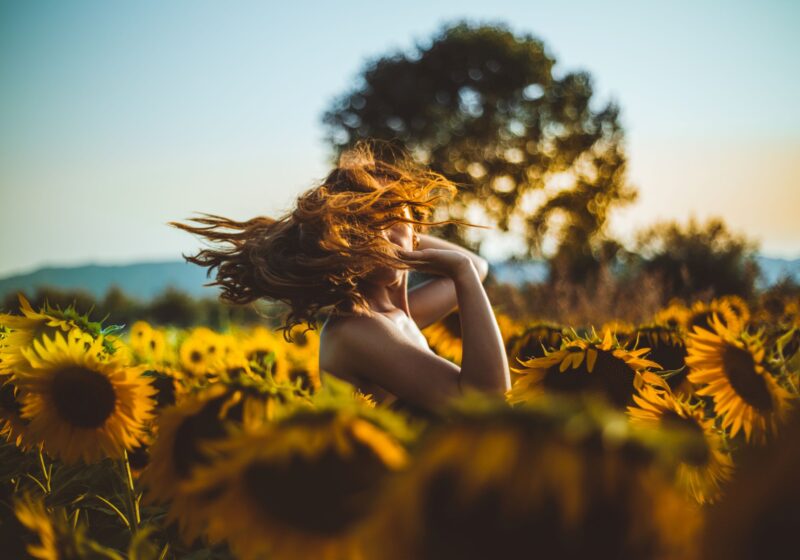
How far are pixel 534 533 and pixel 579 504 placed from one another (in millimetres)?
37

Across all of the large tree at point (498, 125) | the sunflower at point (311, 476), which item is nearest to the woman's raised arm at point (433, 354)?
the sunflower at point (311, 476)

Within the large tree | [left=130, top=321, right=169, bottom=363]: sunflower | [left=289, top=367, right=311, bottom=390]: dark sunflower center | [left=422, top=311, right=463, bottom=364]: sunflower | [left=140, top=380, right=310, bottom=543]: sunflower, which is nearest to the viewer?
[left=140, top=380, right=310, bottom=543]: sunflower

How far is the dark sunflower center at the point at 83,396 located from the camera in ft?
3.45

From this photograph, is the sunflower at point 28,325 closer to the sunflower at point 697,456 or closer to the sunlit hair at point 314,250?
the sunlit hair at point 314,250

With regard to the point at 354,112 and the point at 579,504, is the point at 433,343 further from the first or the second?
the point at 354,112

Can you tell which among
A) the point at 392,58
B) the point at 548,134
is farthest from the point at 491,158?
the point at 392,58

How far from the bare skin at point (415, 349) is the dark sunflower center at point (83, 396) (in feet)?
1.94

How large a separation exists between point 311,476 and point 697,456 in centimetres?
50

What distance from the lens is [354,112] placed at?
2350 centimetres

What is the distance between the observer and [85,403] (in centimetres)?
106

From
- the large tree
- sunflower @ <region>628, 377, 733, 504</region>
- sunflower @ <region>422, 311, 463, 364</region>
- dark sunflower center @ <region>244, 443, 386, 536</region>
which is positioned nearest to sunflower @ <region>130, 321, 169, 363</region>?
sunflower @ <region>422, 311, 463, 364</region>

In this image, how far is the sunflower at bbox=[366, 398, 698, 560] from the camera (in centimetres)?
41

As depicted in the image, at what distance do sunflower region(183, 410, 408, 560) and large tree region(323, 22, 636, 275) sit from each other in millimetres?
22003

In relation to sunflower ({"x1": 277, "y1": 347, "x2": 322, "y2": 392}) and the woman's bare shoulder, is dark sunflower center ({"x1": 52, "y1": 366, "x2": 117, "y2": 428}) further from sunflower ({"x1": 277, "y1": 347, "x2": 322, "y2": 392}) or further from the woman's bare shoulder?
sunflower ({"x1": 277, "y1": 347, "x2": 322, "y2": 392})
